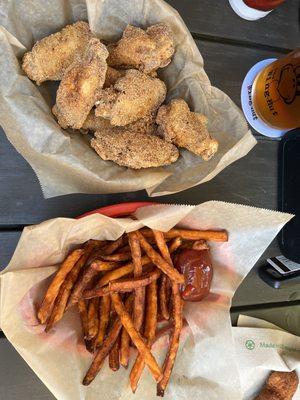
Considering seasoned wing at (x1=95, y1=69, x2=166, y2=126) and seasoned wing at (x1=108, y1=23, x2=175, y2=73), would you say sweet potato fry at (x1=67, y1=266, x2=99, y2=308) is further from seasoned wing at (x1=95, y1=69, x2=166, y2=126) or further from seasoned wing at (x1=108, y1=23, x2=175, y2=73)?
seasoned wing at (x1=108, y1=23, x2=175, y2=73)

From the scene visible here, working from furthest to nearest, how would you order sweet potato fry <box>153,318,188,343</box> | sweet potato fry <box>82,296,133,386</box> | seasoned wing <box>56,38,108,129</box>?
sweet potato fry <box>153,318,188,343</box> < sweet potato fry <box>82,296,133,386</box> < seasoned wing <box>56,38,108,129</box>

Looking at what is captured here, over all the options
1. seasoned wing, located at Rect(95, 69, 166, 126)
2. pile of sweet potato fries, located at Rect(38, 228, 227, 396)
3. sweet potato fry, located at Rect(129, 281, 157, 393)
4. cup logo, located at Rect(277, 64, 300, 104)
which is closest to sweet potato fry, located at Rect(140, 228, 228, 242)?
pile of sweet potato fries, located at Rect(38, 228, 227, 396)

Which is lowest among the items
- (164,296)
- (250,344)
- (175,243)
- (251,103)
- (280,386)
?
(280,386)

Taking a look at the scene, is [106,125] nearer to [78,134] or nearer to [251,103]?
[78,134]

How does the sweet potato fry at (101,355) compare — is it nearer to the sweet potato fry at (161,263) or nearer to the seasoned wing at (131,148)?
the sweet potato fry at (161,263)

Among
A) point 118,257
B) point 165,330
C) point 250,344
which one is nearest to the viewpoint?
point 118,257

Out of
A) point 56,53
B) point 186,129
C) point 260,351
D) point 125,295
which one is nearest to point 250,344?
point 260,351
